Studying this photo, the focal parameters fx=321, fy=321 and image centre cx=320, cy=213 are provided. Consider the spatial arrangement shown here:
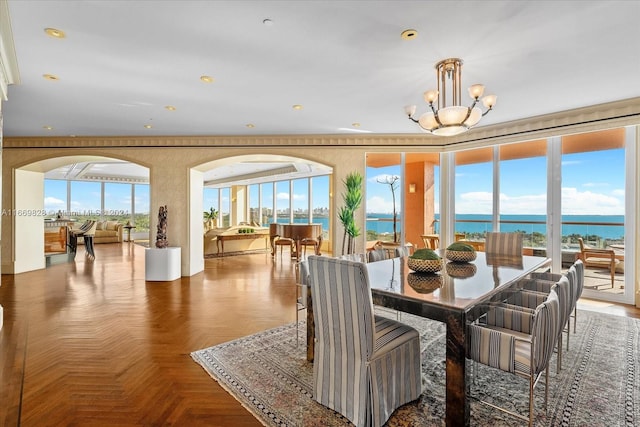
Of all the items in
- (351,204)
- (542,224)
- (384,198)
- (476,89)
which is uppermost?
(476,89)

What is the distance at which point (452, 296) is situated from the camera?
6.36 feet

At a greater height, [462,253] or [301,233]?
[462,253]

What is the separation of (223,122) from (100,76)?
202cm

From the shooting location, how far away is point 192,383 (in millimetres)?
2406

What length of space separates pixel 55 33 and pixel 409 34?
2791 mm

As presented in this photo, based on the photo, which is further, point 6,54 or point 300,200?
point 300,200

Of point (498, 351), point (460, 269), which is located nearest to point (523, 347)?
point (498, 351)

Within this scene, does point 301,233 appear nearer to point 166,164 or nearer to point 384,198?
→ point 384,198

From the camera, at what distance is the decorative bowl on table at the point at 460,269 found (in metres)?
2.55

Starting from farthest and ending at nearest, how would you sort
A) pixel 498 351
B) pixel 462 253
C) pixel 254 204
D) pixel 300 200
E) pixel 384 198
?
1. pixel 254 204
2. pixel 300 200
3. pixel 384 198
4. pixel 462 253
5. pixel 498 351

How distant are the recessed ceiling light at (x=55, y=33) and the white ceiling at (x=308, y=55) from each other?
5cm

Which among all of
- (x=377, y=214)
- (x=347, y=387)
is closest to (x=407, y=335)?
(x=347, y=387)

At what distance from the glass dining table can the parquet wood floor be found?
3.86 ft

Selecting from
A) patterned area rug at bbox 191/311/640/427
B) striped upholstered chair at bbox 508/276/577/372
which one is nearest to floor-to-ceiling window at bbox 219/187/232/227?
patterned area rug at bbox 191/311/640/427
